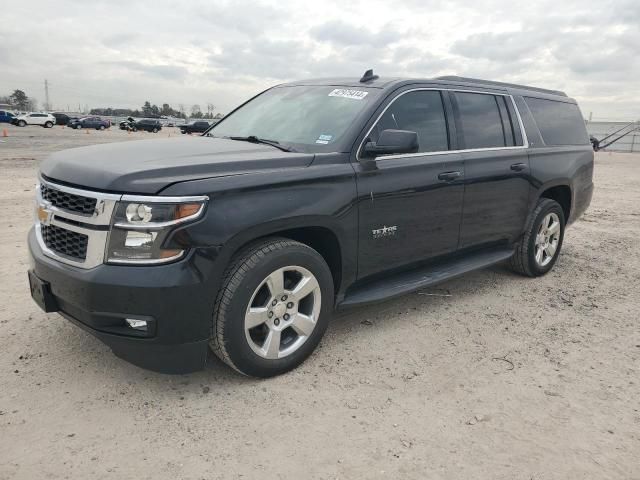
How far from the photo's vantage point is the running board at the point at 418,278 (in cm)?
373

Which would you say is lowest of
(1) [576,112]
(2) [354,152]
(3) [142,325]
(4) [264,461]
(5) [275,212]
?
(4) [264,461]

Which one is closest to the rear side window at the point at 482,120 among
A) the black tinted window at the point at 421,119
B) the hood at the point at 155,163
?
the black tinted window at the point at 421,119

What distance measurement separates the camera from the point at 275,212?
3080 mm

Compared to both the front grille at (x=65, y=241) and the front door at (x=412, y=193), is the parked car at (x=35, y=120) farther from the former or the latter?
the front door at (x=412, y=193)

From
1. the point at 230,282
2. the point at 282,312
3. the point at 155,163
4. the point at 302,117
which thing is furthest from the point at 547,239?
the point at 155,163

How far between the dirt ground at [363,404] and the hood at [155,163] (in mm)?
1225

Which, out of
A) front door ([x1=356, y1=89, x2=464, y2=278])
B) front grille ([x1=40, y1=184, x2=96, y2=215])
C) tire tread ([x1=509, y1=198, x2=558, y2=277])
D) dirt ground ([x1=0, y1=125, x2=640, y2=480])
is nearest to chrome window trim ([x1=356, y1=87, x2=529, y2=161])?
front door ([x1=356, y1=89, x2=464, y2=278])

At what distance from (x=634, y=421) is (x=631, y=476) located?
55 centimetres

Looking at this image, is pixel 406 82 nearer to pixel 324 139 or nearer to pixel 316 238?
pixel 324 139

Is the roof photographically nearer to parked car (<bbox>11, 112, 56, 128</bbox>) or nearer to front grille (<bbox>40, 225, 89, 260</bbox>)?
front grille (<bbox>40, 225, 89, 260</bbox>)

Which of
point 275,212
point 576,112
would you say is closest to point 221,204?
point 275,212

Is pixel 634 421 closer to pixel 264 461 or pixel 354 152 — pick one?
pixel 264 461

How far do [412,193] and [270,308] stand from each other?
142cm

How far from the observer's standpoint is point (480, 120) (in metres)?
4.71
